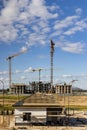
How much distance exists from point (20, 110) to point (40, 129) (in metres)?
6.32

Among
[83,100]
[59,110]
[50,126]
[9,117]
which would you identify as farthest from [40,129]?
[83,100]

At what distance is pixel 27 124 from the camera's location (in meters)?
56.2

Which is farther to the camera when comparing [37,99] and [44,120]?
[37,99]

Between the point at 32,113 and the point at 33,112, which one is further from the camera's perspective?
the point at 33,112

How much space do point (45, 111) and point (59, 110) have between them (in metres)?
2.82

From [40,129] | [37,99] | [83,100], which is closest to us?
[40,129]

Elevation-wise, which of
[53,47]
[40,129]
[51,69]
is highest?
[53,47]

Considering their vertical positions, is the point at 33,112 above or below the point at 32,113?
above

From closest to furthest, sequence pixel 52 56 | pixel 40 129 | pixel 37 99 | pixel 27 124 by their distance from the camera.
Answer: pixel 40 129 → pixel 27 124 → pixel 37 99 → pixel 52 56

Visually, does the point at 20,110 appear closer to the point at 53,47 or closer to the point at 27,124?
the point at 27,124

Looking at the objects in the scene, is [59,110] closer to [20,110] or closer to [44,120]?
[44,120]

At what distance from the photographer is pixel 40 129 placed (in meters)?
A: 52.2

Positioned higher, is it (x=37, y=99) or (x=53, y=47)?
(x=53, y=47)

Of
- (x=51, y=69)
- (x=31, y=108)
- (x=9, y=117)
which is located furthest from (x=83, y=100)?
(x=31, y=108)
